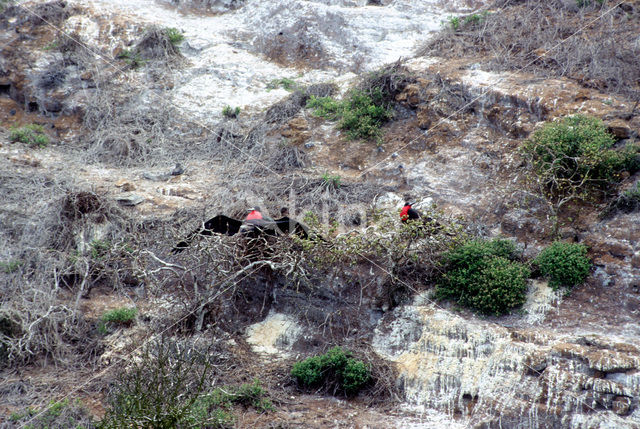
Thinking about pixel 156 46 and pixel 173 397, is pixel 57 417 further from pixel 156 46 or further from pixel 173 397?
pixel 156 46

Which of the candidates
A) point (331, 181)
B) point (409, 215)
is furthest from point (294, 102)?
point (409, 215)

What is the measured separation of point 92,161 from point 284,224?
6.47 meters

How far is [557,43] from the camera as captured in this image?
12.0 metres

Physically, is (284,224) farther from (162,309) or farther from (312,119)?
(312,119)

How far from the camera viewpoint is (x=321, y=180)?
11.0 m

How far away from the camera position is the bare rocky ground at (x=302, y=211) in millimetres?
7453

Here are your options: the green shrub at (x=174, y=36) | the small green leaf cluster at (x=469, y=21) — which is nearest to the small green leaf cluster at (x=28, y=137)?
the green shrub at (x=174, y=36)

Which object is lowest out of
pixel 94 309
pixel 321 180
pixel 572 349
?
pixel 94 309

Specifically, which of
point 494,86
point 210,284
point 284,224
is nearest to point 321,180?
point 284,224

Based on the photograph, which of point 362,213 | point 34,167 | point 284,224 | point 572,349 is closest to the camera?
point 572,349

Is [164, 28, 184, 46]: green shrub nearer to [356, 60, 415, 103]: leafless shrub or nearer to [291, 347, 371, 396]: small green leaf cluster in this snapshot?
[356, 60, 415, 103]: leafless shrub

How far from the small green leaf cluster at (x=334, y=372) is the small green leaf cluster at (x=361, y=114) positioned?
5.54m

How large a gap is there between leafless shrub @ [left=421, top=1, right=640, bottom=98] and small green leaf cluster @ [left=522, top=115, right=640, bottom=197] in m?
1.85

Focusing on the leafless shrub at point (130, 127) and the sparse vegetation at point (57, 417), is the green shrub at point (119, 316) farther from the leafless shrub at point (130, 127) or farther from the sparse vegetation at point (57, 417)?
the leafless shrub at point (130, 127)
